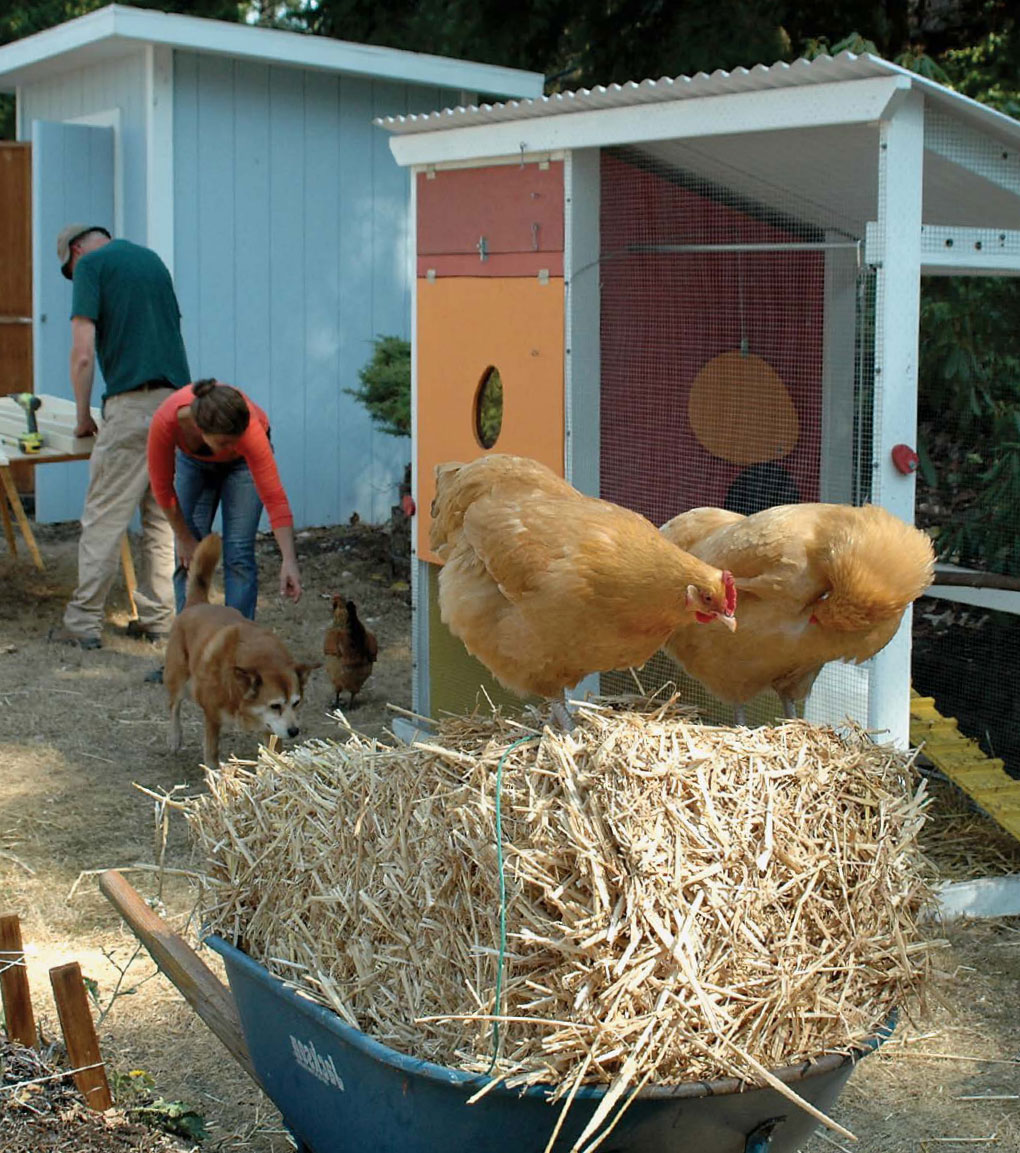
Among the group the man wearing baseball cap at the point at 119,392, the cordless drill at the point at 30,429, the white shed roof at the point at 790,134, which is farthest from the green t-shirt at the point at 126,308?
the white shed roof at the point at 790,134

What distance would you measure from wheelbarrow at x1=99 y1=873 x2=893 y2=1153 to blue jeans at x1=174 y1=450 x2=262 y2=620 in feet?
13.2

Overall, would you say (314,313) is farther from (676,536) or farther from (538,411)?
(676,536)

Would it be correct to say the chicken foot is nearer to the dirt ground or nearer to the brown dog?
the dirt ground

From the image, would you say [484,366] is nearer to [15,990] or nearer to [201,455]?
[201,455]

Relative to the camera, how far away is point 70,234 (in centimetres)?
809

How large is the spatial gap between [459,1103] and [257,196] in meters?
8.74

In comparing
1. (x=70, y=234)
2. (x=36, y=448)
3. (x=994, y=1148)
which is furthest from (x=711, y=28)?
(x=994, y=1148)

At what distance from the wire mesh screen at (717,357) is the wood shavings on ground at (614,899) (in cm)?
256

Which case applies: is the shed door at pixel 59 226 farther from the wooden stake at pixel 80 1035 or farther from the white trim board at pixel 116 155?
the wooden stake at pixel 80 1035

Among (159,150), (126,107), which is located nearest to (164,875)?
(159,150)

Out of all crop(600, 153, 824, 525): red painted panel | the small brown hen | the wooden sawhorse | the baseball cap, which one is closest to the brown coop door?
the wooden sawhorse

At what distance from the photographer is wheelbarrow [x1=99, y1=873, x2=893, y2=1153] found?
243cm

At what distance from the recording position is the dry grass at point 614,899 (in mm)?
2432

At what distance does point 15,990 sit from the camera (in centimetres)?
333
